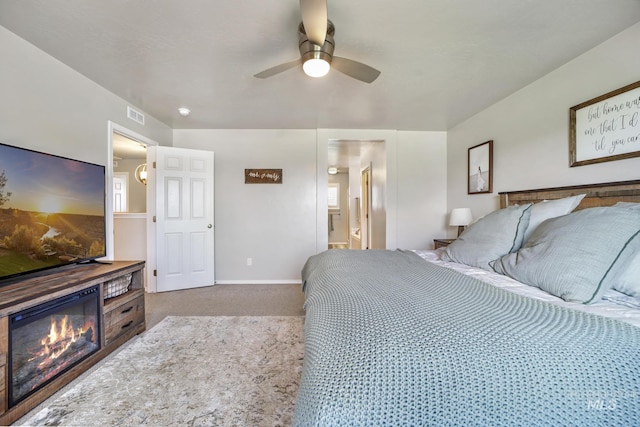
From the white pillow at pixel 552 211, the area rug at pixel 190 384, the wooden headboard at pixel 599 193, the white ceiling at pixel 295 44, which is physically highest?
the white ceiling at pixel 295 44

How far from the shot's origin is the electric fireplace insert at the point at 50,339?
1.27m

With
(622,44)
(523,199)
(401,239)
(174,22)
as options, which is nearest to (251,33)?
(174,22)

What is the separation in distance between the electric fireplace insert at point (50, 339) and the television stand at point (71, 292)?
0.03 metres

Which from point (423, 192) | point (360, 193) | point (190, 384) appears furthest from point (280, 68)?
point (360, 193)

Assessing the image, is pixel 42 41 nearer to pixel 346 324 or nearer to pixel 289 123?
pixel 289 123

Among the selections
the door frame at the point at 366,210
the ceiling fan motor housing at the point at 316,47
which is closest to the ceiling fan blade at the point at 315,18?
the ceiling fan motor housing at the point at 316,47

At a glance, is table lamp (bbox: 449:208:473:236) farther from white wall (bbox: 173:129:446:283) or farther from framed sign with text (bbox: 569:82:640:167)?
framed sign with text (bbox: 569:82:640:167)

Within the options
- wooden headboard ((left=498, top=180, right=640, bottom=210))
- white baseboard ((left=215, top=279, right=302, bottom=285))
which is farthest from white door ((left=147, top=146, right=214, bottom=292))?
wooden headboard ((left=498, top=180, right=640, bottom=210))

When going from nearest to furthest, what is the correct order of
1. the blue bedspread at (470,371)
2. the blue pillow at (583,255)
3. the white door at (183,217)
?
the blue bedspread at (470,371), the blue pillow at (583,255), the white door at (183,217)

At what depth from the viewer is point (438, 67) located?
2043mm

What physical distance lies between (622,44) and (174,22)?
2.88 metres

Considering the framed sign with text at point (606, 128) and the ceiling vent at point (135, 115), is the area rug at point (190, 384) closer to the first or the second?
the ceiling vent at point (135, 115)

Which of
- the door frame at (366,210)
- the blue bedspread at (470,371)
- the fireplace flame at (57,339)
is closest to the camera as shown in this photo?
the blue bedspread at (470,371)

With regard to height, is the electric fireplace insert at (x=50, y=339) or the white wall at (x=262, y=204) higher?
the white wall at (x=262, y=204)
